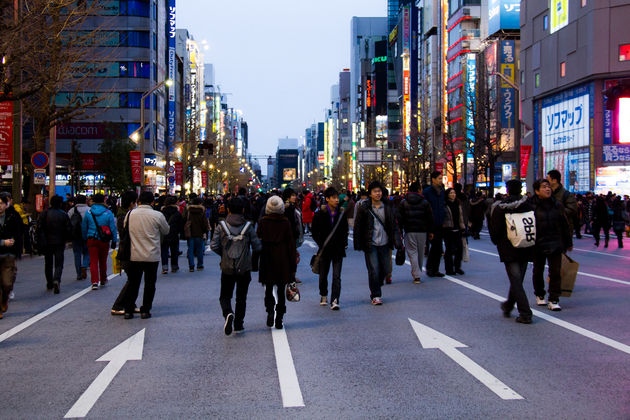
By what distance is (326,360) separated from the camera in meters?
7.08

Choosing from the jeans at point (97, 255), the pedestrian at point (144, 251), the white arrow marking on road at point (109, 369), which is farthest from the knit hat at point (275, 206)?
the jeans at point (97, 255)

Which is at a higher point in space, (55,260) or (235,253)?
(235,253)

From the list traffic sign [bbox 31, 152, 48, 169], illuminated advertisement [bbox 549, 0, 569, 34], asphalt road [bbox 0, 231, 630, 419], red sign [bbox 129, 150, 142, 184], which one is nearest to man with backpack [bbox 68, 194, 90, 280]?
asphalt road [bbox 0, 231, 630, 419]

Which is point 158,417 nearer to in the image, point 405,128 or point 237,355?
point 237,355

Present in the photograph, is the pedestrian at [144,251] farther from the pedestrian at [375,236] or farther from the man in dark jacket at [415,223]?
the man in dark jacket at [415,223]

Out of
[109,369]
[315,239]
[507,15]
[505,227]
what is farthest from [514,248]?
[507,15]

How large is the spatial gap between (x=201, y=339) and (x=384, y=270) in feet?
11.7

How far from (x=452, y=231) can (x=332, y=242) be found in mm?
4757

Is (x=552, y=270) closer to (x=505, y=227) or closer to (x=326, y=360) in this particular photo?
(x=505, y=227)

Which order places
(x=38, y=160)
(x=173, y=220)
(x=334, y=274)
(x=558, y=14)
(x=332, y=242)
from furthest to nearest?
(x=558, y=14) → (x=38, y=160) → (x=173, y=220) → (x=332, y=242) → (x=334, y=274)

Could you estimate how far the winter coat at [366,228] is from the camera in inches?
424

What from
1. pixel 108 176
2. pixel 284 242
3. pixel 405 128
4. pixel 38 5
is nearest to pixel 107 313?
pixel 284 242

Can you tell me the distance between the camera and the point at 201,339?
829cm

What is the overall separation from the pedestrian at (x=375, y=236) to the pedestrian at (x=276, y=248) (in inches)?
91.8
